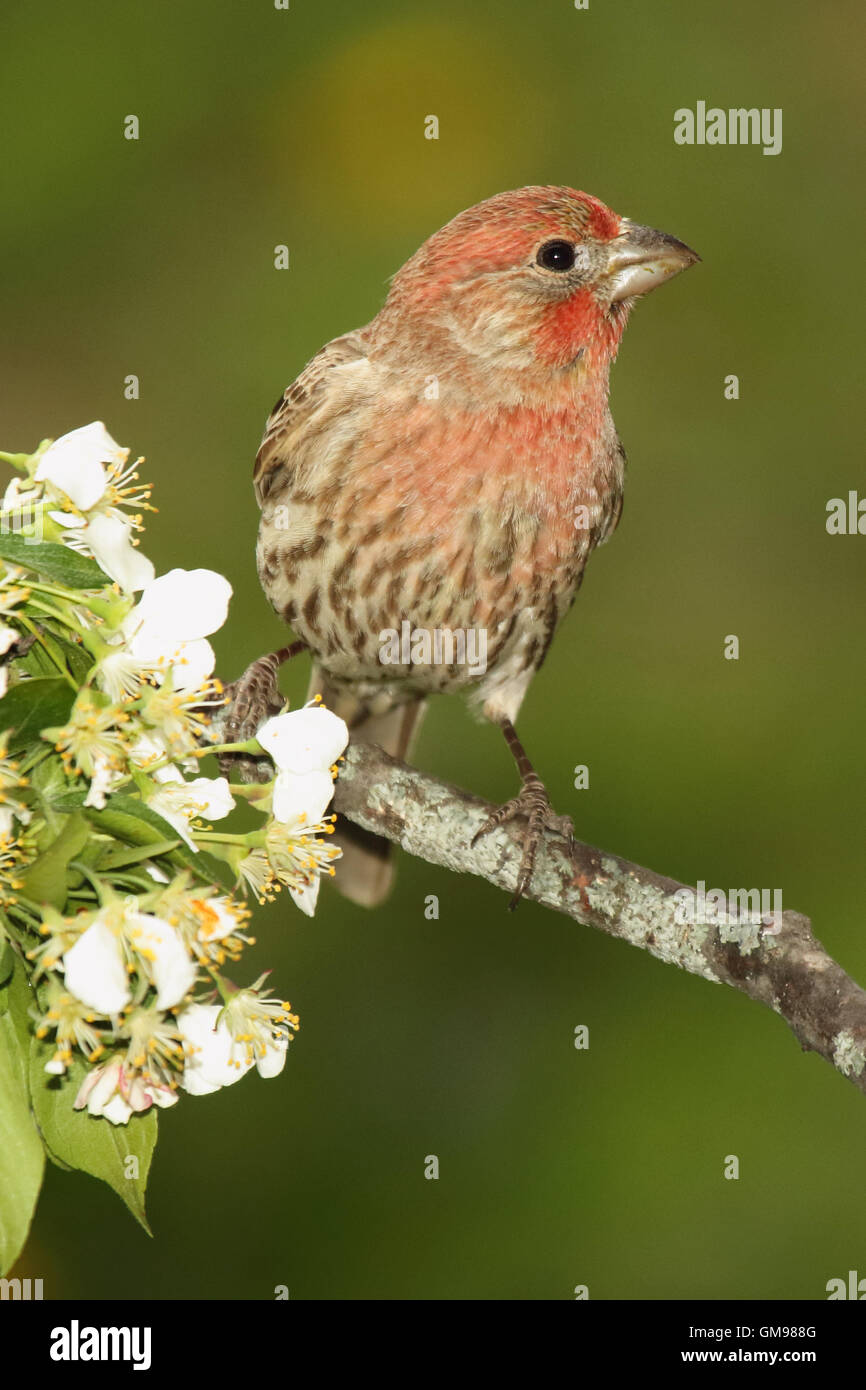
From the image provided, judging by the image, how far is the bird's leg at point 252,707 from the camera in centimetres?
375

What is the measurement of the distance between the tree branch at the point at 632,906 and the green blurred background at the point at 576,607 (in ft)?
7.18

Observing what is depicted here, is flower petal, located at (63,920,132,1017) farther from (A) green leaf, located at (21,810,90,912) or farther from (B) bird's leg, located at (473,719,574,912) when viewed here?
(B) bird's leg, located at (473,719,574,912)

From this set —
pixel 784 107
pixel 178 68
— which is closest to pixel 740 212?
pixel 784 107

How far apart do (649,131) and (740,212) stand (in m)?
0.48

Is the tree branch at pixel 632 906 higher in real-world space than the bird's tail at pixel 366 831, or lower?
lower

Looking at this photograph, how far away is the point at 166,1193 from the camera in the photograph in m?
5.61

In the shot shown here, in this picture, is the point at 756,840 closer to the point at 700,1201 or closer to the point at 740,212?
the point at 700,1201

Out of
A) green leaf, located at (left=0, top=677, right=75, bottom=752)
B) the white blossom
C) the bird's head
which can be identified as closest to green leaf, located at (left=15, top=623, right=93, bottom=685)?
green leaf, located at (left=0, top=677, right=75, bottom=752)

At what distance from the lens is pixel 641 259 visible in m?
3.96

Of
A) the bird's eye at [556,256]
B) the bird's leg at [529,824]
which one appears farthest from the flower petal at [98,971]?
the bird's eye at [556,256]

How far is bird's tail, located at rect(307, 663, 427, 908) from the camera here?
15.3ft

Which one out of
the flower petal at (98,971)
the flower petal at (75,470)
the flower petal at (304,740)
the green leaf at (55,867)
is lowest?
the flower petal at (98,971)

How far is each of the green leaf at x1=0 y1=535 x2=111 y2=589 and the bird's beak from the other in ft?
7.76

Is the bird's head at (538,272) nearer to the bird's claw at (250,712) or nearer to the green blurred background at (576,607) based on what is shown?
the bird's claw at (250,712)
